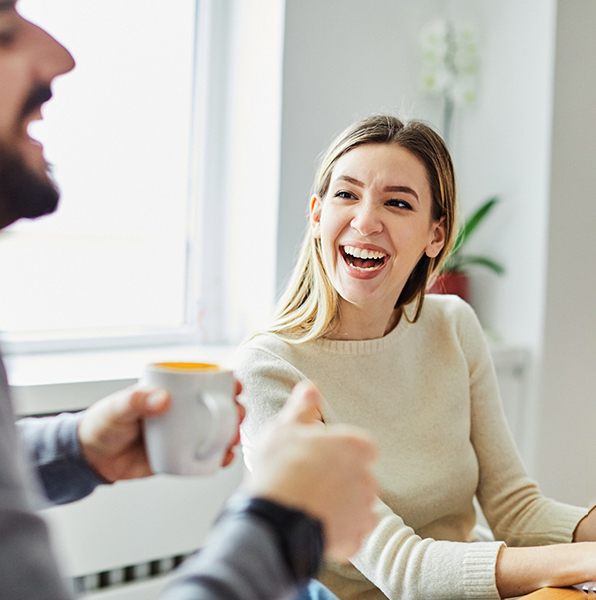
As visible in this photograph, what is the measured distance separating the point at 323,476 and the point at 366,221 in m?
0.81

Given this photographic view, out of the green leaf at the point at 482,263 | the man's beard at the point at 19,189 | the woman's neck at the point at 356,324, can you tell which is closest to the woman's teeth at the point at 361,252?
the woman's neck at the point at 356,324

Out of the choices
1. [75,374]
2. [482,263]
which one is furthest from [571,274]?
[75,374]

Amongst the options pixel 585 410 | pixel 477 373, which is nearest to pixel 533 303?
pixel 585 410

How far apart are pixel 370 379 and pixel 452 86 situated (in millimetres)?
1414

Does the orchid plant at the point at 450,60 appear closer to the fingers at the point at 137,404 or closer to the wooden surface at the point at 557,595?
the wooden surface at the point at 557,595

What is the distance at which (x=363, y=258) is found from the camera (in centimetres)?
146

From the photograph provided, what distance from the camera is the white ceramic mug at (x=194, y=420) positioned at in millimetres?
789

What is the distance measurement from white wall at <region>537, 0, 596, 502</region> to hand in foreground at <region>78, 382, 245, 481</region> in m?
1.79

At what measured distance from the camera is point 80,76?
85.9 inches

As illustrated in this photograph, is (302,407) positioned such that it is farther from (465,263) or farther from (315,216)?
(465,263)

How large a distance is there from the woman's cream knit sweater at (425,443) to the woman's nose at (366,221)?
0.20 meters

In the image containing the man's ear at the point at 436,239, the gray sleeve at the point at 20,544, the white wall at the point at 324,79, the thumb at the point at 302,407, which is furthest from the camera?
the white wall at the point at 324,79

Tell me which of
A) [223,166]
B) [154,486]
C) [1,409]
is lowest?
[154,486]

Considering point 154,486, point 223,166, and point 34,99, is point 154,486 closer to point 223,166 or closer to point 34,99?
point 223,166
